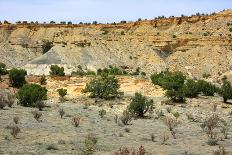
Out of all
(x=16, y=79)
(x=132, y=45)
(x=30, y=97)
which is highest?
(x=132, y=45)

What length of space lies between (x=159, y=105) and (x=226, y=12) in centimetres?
5375

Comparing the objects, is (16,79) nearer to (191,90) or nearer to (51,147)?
(191,90)

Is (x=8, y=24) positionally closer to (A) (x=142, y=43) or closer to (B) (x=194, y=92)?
(A) (x=142, y=43)

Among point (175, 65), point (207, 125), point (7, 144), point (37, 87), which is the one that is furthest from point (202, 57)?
point (7, 144)

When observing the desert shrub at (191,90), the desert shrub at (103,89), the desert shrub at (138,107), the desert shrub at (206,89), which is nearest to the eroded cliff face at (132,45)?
the desert shrub at (206,89)

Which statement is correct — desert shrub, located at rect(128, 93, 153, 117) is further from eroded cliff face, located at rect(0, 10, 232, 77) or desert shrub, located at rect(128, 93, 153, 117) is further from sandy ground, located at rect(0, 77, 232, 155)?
eroded cliff face, located at rect(0, 10, 232, 77)

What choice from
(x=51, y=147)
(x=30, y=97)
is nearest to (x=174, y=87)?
(x=30, y=97)

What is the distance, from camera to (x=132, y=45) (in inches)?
2862

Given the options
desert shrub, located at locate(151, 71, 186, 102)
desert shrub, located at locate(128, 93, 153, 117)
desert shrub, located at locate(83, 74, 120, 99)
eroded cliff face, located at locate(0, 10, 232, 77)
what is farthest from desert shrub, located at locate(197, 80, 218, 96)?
eroded cliff face, located at locate(0, 10, 232, 77)

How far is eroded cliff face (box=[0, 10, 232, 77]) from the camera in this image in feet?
217

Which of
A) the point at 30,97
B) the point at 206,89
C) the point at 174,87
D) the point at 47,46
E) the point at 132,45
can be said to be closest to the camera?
the point at 30,97

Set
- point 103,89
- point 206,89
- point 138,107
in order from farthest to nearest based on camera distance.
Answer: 1. point 206,89
2. point 103,89
3. point 138,107

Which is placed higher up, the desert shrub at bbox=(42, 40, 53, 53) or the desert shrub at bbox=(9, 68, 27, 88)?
the desert shrub at bbox=(42, 40, 53, 53)

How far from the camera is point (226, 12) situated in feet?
270
